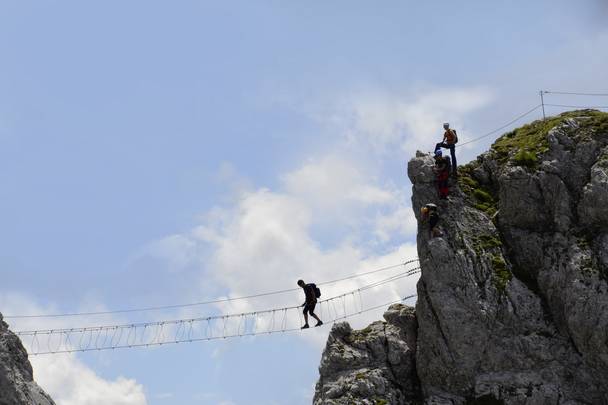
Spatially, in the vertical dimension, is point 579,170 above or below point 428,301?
above

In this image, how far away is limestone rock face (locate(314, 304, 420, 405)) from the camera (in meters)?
38.1

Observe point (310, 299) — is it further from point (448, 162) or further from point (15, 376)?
point (15, 376)

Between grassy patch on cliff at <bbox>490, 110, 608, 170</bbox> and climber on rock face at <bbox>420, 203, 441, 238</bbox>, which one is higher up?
grassy patch on cliff at <bbox>490, 110, 608, 170</bbox>

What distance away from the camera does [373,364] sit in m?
39.4

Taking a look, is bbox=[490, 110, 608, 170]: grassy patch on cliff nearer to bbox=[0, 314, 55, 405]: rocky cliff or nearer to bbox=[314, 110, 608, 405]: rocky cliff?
bbox=[314, 110, 608, 405]: rocky cliff

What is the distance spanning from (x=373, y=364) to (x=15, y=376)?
19.1 m

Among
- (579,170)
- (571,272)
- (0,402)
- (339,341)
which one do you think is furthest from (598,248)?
(0,402)

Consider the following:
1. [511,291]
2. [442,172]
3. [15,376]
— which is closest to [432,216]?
[442,172]

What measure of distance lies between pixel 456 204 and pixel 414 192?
7.87 ft

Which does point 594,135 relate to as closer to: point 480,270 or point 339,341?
point 480,270

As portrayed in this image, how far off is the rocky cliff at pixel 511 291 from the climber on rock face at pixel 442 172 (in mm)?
352

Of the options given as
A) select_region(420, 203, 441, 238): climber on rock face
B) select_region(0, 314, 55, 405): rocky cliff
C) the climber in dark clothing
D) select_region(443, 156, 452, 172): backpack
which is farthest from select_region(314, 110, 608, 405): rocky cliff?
select_region(0, 314, 55, 405): rocky cliff

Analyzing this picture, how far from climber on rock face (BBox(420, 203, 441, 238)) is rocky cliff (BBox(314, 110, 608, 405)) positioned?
416mm

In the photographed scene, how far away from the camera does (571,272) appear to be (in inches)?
1388
